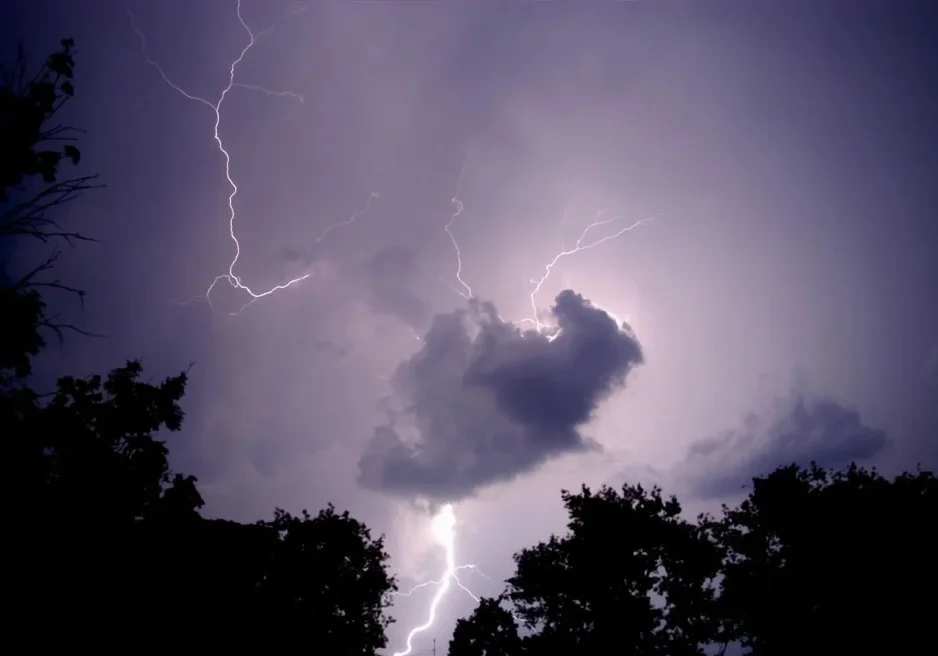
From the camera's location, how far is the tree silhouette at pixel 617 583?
2386 centimetres

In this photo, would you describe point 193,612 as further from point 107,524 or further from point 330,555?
point 330,555

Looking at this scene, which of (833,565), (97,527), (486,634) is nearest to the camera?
(97,527)

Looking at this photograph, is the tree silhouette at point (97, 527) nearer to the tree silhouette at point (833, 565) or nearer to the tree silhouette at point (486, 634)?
the tree silhouette at point (486, 634)

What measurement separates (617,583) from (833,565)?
10603mm

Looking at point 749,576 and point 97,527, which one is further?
point 749,576

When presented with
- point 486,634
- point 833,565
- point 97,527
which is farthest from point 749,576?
point 97,527

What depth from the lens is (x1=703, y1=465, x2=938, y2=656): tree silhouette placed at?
56.5ft

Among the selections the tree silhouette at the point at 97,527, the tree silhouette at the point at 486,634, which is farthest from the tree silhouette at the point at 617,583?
the tree silhouette at the point at 97,527

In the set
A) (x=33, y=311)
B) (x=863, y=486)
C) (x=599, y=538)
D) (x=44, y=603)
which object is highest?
(x=863, y=486)

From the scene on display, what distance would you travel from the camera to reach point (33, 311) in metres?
5.45

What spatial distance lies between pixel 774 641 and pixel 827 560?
493cm

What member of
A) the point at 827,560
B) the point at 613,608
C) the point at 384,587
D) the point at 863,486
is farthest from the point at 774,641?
the point at 384,587

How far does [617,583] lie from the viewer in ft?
81.5

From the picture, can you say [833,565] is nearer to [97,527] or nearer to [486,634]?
[486,634]
